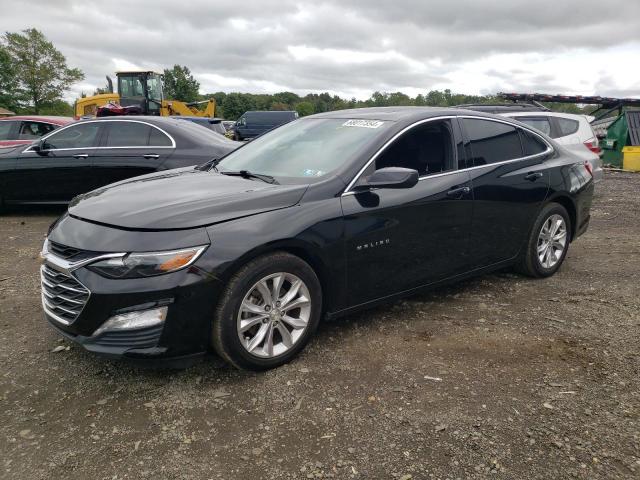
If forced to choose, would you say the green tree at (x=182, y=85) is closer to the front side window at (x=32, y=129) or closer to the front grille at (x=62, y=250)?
the front side window at (x=32, y=129)

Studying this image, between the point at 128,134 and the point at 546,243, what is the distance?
5.69 m

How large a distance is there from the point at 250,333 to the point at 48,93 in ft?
206

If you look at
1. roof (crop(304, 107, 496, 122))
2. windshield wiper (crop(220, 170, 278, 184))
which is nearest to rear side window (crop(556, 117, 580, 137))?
roof (crop(304, 107, 496, 122))

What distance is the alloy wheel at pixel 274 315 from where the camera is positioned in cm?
293

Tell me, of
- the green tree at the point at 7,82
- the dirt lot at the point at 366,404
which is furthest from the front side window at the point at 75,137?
the green tree at the point at 7,82

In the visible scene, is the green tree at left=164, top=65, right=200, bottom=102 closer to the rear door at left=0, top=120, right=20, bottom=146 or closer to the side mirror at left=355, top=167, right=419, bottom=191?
the rear door at left=0, top=120, right=20, bottom=146

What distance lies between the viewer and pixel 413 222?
3.59 meters

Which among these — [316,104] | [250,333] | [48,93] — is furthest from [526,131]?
[316,104]

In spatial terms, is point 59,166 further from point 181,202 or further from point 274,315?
point 274,315

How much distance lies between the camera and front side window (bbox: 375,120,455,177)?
12.0 feet

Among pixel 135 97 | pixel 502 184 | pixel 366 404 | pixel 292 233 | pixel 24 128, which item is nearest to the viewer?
pixel 366 404

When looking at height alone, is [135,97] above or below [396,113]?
above

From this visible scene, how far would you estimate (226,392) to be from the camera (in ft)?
9.42

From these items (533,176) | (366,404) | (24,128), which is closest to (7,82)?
(24,128)
